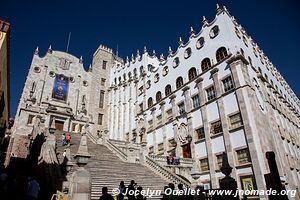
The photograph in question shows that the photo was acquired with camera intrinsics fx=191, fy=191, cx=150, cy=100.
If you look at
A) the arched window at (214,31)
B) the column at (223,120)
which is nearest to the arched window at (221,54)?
the column at (223,120)

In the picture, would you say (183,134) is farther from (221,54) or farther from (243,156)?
(221,54)

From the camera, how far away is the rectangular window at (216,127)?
2000 centimetres

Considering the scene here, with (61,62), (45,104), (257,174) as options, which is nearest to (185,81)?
(257,174)

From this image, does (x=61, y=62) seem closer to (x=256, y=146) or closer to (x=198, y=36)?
(x=198, y=36)

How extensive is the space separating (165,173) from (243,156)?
7.31m

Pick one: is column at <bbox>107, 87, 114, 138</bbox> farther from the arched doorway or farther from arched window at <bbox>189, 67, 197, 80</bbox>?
arched window at <bbox>189, 67, 197, 80</bbox>

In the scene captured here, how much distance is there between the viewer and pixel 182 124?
964 inches

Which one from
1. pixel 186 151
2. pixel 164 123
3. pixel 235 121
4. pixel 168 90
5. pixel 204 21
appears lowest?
pixel 186 151

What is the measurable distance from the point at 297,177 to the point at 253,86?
436 inches

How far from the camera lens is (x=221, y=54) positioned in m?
22.2

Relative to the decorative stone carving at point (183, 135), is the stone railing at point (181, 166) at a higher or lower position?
lower

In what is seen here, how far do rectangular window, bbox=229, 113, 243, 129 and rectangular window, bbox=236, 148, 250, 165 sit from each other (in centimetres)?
236

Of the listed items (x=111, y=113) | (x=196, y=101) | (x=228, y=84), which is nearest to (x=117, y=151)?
(x=196, y=101)

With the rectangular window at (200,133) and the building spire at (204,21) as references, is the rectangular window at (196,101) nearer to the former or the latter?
the rectangular window at (200,133)
